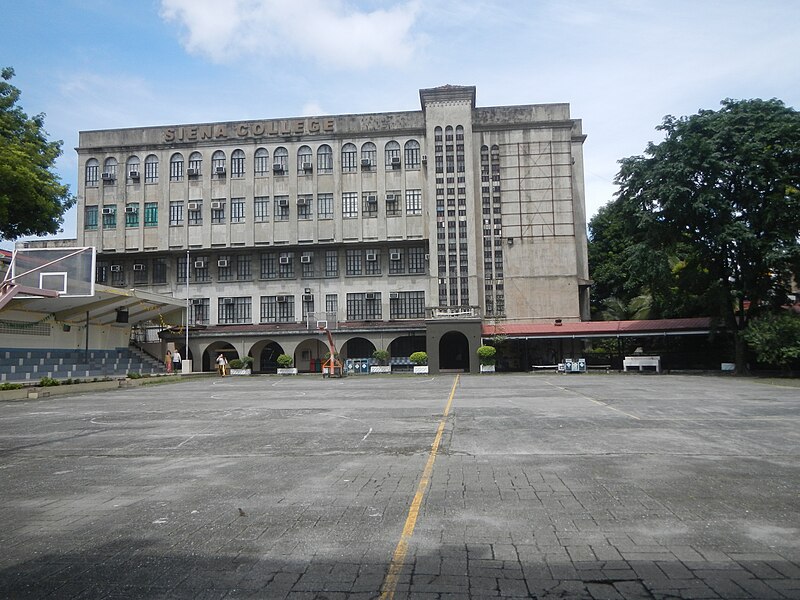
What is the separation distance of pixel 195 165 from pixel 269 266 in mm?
9918

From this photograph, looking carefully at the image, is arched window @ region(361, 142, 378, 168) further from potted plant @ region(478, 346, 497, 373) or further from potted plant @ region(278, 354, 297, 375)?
potted plant @ region(478, 346, 497, 373)

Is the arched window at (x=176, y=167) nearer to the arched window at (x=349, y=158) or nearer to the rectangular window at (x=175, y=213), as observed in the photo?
the rectangular window at (x=175, y=213)

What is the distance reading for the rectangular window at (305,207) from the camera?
4569cm

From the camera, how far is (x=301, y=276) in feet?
151

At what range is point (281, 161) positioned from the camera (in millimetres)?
46594

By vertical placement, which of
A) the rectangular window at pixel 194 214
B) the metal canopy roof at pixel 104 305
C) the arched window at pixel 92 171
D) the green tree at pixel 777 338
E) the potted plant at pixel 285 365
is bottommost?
the potted plant at pixel 285 365

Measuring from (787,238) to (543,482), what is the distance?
28963mm

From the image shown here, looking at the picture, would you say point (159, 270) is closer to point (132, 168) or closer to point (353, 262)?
point (132, 168)

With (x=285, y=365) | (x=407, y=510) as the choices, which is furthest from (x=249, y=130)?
(x=407, y=510)

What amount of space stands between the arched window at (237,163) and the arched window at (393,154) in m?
11.4

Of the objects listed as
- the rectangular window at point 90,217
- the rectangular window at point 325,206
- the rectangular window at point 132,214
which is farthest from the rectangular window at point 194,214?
the rectangular window at point 325,206

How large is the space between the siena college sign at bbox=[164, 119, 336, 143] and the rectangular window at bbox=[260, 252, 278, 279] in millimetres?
9343

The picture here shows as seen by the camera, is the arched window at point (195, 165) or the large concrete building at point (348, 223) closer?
the large concrete building at point (348, 223)

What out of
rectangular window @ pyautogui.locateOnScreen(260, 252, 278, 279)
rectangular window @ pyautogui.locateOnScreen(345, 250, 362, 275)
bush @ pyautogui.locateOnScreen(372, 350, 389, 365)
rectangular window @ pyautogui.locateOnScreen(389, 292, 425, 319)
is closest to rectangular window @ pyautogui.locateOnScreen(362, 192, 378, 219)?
rectangular window @ pyautogui.locateOnScreen(345, 250, 362, 275)
